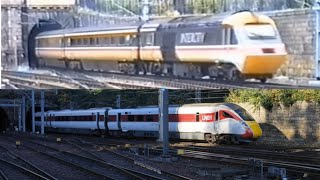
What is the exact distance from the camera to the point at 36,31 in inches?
254

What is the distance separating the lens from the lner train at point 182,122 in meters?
26.1

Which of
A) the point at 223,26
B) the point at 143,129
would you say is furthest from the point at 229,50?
the point at 143,129

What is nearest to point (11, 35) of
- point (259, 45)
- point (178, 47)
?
point (178, 47)

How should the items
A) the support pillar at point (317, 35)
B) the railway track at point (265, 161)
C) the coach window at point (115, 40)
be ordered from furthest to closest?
the railway track at point (265, 161) → the coach window at point (115, 40) → the support pillar at point (317, 35)

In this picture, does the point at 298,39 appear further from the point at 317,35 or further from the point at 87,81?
the point at 87,81

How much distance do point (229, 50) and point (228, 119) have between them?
20.4 meters

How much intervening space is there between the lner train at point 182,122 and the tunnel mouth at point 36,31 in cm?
1977

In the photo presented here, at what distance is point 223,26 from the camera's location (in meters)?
Result: 5.84

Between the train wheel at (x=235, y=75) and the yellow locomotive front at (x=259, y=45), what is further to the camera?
the train wheel at (x=235, y=75)

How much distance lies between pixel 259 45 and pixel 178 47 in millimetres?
974

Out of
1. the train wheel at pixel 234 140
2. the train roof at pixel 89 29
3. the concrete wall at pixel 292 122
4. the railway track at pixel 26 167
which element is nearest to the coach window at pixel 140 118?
the train wheel at pixel 234 140

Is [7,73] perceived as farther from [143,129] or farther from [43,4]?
[143,129]

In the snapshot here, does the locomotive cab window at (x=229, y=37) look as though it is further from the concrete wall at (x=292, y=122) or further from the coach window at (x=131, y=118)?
the coach window at (x=131, y=118)

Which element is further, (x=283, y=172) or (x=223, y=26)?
(x=283, y=172)
